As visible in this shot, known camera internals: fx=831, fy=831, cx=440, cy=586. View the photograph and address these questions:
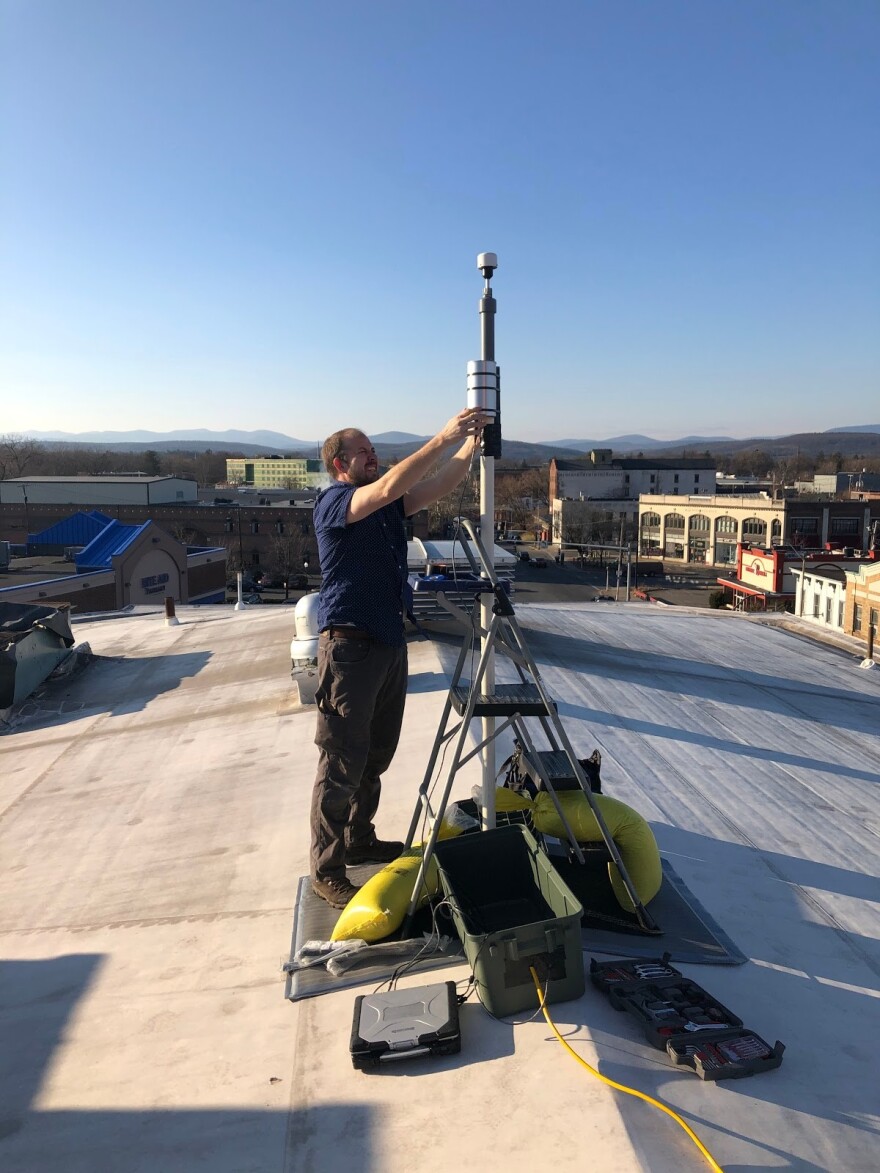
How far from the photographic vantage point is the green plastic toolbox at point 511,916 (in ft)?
9.54

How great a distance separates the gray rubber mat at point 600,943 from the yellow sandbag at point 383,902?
0.28 ft

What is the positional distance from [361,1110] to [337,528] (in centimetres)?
212

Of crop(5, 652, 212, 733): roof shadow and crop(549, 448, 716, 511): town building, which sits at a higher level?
crop(549, 448, 716, 511): town building

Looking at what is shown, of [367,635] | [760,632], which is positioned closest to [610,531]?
[760,632]

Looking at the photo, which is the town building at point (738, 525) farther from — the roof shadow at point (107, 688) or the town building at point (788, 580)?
the roof shadow at point (107, 688)

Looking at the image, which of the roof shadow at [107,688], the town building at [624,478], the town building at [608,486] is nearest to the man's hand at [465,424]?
the roof shadow at [107,688]

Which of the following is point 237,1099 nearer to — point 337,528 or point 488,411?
point 337,528

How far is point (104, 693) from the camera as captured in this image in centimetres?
959

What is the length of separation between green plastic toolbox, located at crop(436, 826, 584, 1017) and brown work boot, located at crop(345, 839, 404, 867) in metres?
0.62

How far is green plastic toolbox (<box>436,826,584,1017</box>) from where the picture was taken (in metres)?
2.91

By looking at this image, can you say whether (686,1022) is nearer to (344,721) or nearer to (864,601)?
(344,721)

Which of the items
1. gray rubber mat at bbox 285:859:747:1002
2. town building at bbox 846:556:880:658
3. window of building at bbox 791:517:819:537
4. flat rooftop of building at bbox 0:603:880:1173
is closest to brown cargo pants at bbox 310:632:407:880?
gray rubber mat at bbox 285:859:747:1002

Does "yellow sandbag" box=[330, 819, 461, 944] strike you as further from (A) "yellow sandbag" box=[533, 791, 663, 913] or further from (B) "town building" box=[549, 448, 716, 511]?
(B) "town building" box=[549, 448, 716, 511]

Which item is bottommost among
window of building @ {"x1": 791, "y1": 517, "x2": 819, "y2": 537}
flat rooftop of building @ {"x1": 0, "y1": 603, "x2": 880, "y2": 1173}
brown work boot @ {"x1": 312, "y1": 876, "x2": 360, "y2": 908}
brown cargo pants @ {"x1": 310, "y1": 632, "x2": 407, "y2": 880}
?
window of building @ {"x1": 791, "y1": 517, "x2": 819, "y2": 537}
